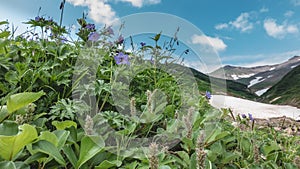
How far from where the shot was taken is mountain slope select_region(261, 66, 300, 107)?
6.80m

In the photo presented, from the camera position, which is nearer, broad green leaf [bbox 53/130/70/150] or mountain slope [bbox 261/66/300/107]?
broad green leaf [bbox 53/130/70/150]

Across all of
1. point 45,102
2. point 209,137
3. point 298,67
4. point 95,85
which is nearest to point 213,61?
point 209,137

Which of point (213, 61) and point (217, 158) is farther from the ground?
point (213, 61)

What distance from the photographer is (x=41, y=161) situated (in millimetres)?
819

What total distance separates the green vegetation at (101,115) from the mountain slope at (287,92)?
5.55 metres

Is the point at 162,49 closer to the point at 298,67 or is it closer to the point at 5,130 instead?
the point at 5,130

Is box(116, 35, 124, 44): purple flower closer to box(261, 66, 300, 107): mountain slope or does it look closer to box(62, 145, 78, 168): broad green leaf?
box(62, 145, 78, 168): broad green leaf

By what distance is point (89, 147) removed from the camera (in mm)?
832

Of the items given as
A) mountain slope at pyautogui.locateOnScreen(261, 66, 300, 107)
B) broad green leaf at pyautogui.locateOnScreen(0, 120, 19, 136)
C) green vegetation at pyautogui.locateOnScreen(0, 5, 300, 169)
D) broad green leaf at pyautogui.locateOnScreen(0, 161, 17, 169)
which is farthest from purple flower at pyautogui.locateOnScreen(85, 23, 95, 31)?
mountain slope at pyautogui.locateOnScreen(261, 66, 300, 107)

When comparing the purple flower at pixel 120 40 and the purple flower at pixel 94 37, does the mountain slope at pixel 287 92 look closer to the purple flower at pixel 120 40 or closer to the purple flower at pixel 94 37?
the purple flower at pixel 120 40

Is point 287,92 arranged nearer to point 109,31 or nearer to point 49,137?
point 109,31

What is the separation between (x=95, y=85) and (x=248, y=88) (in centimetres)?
848

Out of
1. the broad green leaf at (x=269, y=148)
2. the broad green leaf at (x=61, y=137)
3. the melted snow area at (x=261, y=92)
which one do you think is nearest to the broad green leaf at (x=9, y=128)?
the broad green leaf at (x=61, y=137)

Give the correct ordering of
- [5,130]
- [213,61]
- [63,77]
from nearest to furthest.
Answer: [5,130], [63,77], [213,61]
